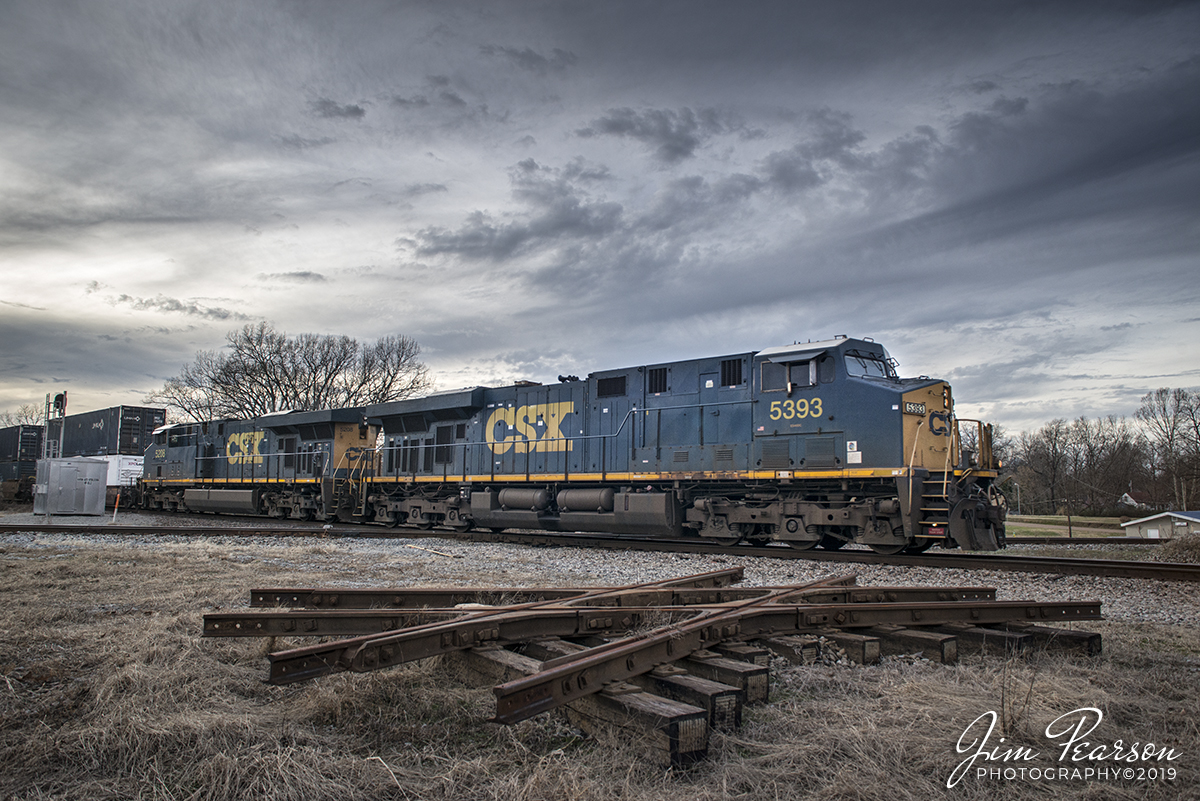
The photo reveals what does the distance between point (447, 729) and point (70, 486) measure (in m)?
28.7

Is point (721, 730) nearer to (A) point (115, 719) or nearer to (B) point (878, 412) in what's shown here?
(A) point (115, 719)

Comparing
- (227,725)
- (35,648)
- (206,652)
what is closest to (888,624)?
(227,725)

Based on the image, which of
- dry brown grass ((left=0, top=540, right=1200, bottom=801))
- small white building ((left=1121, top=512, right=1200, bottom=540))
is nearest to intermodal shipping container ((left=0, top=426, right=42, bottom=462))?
dry brown grass ((left=0, top=540, right=1200, bottom=801))

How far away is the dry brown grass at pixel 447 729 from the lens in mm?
2785

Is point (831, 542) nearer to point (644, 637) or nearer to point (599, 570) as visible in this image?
point (599, 570)

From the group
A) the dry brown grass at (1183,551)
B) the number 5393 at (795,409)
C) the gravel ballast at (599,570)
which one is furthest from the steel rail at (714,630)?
the dry brown grass at (1183,551)

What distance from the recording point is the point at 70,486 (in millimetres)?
25406

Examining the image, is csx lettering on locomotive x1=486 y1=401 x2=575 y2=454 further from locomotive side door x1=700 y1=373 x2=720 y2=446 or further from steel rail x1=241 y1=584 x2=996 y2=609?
steel rail x1=241 y1=584 x2=996 y2=609

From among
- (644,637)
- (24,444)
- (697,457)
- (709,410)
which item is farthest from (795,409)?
(24,444)

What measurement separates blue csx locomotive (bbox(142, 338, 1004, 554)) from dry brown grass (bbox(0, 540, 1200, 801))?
6414mm

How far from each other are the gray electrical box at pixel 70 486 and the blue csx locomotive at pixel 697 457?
969 centimetres

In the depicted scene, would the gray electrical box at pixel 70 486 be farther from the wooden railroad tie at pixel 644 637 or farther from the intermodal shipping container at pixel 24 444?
the wooden railroad tie at pixel 644 637

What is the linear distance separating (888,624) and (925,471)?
271 inches

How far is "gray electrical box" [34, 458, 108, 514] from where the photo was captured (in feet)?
81.0
